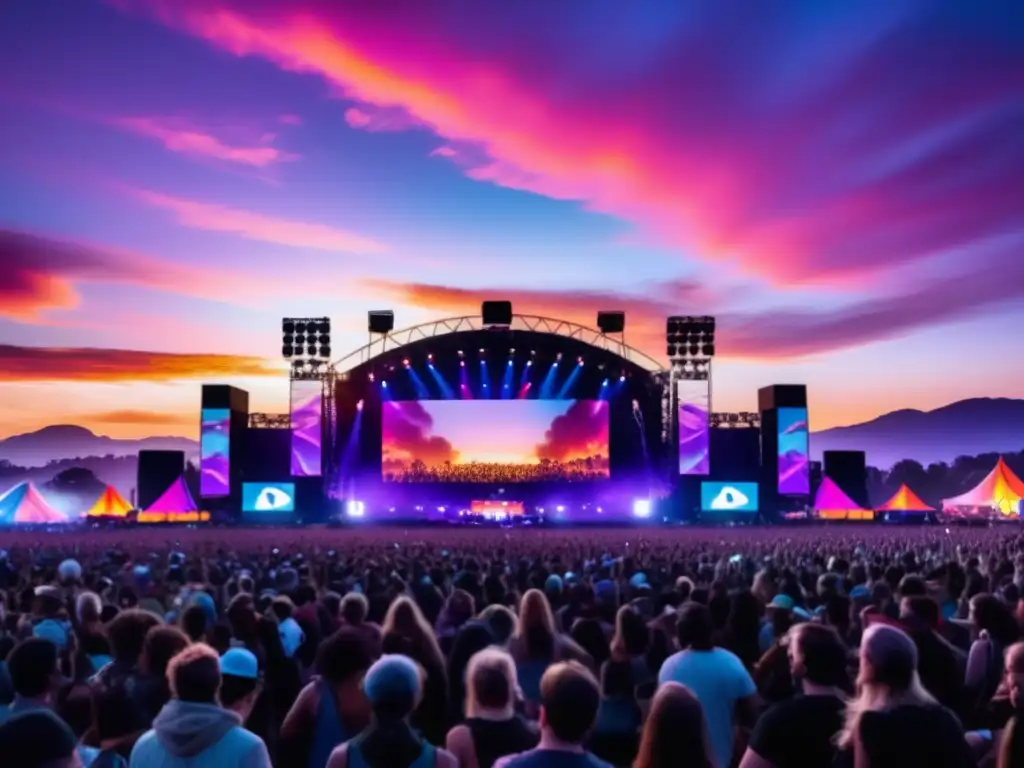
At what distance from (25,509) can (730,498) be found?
108 ft

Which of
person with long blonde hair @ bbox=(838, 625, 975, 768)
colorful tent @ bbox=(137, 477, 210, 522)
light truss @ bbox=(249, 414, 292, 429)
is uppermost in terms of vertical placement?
light truss @ bbox=(249, 414, 292, 429)

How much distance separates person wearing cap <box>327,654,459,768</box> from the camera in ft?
12.7

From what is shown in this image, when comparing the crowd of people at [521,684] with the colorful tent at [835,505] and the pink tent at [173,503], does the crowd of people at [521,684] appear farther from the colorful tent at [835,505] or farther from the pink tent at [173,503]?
the colorful tent at [835,505]

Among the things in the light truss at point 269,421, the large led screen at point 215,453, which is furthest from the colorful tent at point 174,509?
the light truss at point 269,421

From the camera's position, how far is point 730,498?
5150 centimetres

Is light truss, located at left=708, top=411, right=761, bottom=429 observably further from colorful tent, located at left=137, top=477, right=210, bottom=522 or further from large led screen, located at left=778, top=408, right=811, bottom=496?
colorful tent, located at left=137, top=477, right=210, bottom=522

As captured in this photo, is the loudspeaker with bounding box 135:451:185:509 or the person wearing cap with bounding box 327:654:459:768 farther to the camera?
the loudspeaker with bounding box 135:451:185:509

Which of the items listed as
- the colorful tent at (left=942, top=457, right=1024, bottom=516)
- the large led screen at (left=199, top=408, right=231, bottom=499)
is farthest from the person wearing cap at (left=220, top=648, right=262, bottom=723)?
the colorful tent at (left=942, top=457, right=1024, bottom=516)

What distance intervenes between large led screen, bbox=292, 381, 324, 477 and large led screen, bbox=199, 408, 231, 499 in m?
3.44

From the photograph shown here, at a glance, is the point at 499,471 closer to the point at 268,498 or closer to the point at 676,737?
the point at 268,498

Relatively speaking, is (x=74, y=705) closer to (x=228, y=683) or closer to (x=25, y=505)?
(x=228, y=683)

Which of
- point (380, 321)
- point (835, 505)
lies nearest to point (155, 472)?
point (380, 321)

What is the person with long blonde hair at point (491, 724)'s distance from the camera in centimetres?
430

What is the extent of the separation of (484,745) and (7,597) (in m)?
8.73
